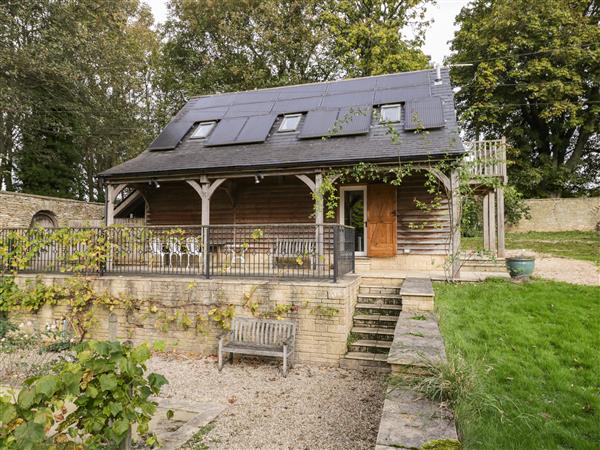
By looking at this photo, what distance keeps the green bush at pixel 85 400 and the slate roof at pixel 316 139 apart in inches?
289

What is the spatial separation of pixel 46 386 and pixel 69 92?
67.7ft

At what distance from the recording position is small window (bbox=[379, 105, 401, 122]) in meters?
11.3

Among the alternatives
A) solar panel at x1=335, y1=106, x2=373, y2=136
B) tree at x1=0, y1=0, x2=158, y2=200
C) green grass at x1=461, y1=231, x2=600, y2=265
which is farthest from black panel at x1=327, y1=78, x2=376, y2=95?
tree at x1=0, y1=0, x2=158, y2=200

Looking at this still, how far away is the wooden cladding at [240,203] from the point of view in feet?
39.4

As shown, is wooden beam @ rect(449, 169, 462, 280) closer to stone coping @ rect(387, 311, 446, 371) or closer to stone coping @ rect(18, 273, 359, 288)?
stone coping @ rect(18, 273, 359, 288)

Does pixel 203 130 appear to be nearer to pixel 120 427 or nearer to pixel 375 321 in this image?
pixel 375 321

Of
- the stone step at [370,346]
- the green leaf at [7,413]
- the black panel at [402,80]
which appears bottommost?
the stone step at [370,346]

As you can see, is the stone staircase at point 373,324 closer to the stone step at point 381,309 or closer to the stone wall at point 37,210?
the stone step at point 381,309

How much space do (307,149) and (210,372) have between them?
21.1ft

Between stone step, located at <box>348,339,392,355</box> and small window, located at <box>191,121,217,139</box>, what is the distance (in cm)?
913

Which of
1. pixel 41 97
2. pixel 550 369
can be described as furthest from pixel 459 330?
pixel 41 97

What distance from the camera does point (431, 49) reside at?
79.0 feet

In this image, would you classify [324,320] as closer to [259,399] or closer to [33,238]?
[259,399]

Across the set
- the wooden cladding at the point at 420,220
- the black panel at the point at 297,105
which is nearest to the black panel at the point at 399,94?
the black panel at the point at 297,105
